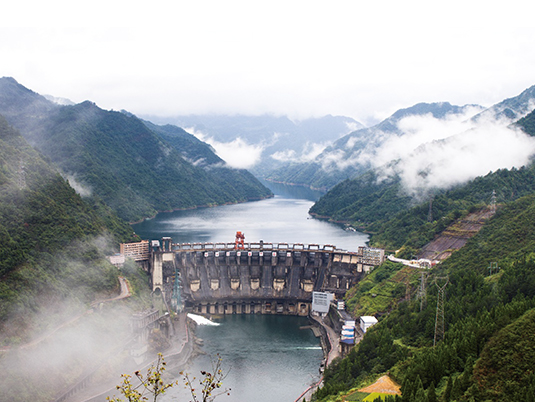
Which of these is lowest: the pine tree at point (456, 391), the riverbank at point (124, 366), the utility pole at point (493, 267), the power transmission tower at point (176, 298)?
the riverbank at point (124, 366)

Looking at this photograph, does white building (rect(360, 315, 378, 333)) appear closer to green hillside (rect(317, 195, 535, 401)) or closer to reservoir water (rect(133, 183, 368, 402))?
green hillside (rect(317, 195, 535, 401))

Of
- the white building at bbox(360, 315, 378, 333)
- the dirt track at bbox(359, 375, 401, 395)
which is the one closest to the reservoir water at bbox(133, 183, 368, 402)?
the white building at bbox(360, 315, 378, 333)

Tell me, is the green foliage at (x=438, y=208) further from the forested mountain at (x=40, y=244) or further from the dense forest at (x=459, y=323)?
the forested mountain at (x=40, y=244)

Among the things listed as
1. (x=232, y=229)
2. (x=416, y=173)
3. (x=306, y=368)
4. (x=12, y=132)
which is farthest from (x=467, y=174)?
(x=12, y=132)

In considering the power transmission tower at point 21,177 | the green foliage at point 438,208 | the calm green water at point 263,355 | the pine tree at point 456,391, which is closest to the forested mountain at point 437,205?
the green foliage at point 438,208

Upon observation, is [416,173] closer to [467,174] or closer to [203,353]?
[467,174]

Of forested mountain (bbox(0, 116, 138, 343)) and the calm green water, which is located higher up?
forested mountain (bbox(0, 116, 138, 343))
